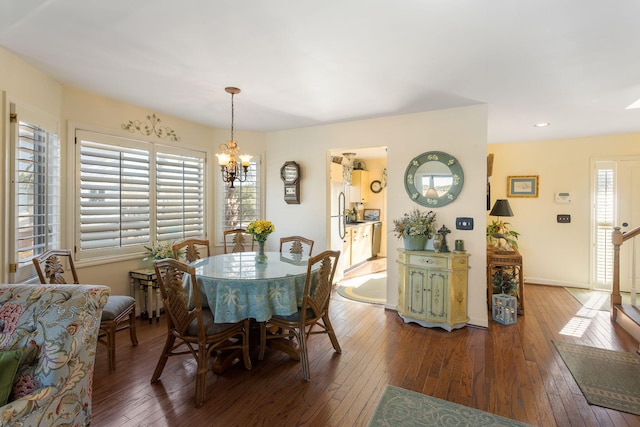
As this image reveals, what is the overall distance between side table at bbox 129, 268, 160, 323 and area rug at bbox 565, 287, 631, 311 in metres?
5.54

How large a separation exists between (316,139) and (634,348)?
166 inches

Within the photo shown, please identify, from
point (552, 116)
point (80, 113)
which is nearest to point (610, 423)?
point (552, 116)

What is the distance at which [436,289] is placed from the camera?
354cm

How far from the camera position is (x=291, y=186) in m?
4.80

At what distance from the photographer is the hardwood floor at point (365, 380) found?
2.06 metres

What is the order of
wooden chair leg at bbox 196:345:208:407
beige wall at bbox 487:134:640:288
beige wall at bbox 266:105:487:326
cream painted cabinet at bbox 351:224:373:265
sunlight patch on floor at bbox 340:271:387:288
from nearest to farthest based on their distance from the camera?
wooden chair leg at bbox 196:345:208:407 → beige wall at bbox 266:105:487:326 → beige wall at bbox 487:134:640:288 → sunlight patch on floor at bbox 340:271:387:288 → cream painted cabinet at bbox 351:224:373:265

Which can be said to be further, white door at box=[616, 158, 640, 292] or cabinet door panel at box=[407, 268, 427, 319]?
white door at box=[616, 158, 640, 292]

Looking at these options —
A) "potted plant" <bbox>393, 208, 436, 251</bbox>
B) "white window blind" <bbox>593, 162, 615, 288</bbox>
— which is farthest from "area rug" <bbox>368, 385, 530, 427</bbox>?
"white window blind" <bbox>593, 162, 615, 288</bbox>

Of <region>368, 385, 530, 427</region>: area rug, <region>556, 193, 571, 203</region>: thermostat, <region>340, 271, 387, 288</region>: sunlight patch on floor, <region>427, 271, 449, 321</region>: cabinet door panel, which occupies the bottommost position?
<region>368, 385, 530, 427</region>: area rug

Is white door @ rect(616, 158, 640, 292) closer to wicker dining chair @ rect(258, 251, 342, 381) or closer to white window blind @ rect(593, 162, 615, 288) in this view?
white window blind @ rect(593, 162, 615, 288)

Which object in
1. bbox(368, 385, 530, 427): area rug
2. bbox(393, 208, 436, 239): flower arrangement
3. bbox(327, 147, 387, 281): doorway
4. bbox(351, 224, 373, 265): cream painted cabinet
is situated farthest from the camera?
bbox(351, 224, 373, 265): cream painted cabinet

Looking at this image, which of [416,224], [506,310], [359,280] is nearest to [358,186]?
[359,280]

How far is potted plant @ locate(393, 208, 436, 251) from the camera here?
371cm

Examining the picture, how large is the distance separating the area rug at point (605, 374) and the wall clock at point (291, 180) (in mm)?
3534
